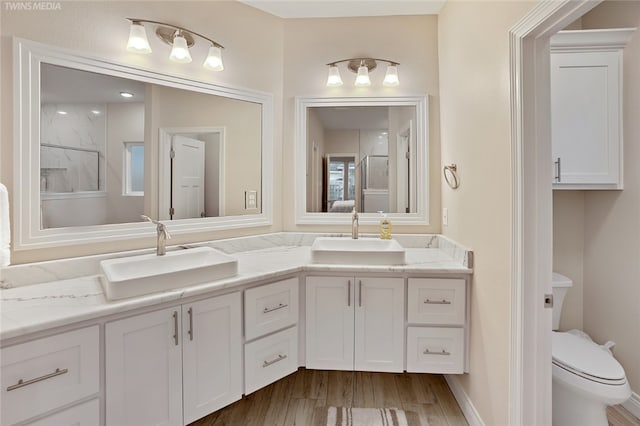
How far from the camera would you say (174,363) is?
1.30 m

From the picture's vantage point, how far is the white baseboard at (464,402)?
1.57m

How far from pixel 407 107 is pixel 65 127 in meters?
2.00

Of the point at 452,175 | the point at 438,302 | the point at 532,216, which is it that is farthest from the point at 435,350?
the point at 452,175

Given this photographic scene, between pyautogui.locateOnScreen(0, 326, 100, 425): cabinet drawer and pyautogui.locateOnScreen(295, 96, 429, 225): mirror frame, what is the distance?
1.42 meters

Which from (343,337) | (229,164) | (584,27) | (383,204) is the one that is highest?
(584,27)

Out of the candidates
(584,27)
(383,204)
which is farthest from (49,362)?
(584,27)

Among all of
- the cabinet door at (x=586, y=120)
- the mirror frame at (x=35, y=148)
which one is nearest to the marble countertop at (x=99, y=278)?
the mirror frame at (x=35, y=148)

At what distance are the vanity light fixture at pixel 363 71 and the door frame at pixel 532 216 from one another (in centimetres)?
100

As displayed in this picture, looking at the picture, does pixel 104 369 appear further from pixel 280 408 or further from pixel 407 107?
pixel 407 107

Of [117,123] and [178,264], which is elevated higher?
[117,123]

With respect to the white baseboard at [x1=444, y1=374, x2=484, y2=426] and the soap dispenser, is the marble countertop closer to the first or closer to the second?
the soap dispenser

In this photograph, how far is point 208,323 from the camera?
139 centimetres

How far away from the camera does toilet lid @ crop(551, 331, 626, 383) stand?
1.36 m

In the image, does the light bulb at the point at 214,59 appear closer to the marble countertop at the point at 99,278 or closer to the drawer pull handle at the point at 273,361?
the marble countertop at the point at 99,278
